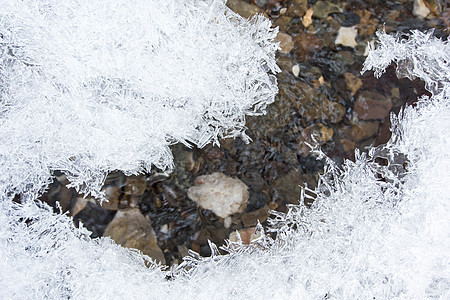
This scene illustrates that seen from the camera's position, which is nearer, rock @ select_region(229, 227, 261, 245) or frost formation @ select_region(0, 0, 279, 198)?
frost formation @ select_region(0, 0, 279, 198)

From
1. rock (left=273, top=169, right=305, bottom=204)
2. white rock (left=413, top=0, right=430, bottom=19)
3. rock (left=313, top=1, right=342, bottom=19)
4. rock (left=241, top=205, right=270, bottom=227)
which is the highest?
rock (left=313, top=1, right=342, bottom=19)

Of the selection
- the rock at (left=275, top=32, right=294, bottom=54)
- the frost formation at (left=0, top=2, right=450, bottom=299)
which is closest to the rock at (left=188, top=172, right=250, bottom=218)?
the frost formation at (left=0, top=2, right=450, bottom=299)

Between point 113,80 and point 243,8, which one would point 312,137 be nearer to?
point 243,8

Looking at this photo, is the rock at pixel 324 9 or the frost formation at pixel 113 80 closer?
the frost formation at pixel 113 80

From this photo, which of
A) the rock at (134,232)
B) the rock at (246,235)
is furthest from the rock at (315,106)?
the rock at (134,232)

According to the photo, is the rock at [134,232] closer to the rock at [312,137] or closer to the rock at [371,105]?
the rock at [312,137]

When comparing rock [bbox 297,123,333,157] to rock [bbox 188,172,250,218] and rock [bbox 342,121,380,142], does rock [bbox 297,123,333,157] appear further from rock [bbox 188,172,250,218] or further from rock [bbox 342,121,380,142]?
rock [bbox 188,172,250,218]

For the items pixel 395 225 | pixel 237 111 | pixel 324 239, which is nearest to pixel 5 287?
pixel 237 111
